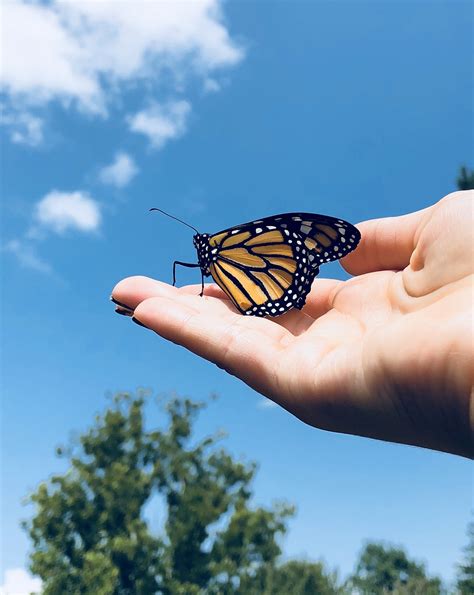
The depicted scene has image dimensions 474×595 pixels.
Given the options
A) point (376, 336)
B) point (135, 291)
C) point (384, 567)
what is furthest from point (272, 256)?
point (384, 567)

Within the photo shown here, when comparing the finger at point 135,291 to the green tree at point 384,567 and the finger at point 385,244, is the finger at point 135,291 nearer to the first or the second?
the finger at point 385,244

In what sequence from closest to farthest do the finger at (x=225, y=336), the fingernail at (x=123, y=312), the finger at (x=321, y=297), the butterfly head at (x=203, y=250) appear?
the finger at (x=225, y=336) < the fingernail at (x=123, y=312) < the finger at (x=321, y=297) < the butterfly head at (x=203, y=250)

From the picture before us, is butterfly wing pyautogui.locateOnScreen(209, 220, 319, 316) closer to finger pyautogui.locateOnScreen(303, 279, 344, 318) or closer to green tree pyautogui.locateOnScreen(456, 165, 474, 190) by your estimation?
finger pyautogui.locateOnScreen(303, 279, 344, 318)

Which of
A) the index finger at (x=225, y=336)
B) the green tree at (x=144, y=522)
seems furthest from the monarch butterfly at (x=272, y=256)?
the green tree at (x=144, y=522)

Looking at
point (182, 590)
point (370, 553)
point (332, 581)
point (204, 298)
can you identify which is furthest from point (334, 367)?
point (370, 553)

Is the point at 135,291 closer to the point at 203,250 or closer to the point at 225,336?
the point at 225,336

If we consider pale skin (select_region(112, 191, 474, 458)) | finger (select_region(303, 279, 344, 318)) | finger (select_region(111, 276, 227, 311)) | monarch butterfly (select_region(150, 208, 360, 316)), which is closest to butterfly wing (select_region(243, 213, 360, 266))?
monarch butterfly (select_region(150, 208, 360, 316))

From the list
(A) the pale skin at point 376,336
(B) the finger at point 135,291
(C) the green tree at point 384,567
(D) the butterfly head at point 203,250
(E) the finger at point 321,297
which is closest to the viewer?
(A) the pale skin at point 376,336
